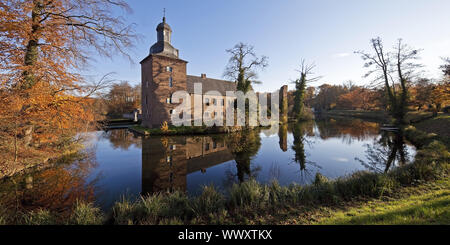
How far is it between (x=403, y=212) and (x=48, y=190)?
9029 mm

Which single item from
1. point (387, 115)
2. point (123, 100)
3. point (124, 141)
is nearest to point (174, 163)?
point (124, 141)

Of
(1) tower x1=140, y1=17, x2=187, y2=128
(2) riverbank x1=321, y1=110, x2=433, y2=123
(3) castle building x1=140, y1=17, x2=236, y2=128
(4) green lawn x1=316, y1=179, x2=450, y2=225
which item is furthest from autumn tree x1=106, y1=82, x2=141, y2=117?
(2) riverbank x1=321, y1=110, x2=433, y2=123

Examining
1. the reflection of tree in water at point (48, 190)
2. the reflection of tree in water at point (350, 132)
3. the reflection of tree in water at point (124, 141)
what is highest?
the reflection of tree in water at point (350, 132)

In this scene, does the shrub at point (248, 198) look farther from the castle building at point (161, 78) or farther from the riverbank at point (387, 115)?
the riverbank at point (387, 115)

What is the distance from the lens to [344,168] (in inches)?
259

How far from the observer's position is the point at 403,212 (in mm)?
2627

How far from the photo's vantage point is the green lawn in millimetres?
2378

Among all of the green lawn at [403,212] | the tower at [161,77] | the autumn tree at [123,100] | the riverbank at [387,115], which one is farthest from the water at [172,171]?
the autumn tree at [123,100]

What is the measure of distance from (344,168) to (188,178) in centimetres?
680

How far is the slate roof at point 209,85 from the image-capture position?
1007 inches

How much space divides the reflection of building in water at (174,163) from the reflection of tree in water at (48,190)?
5.81 feet

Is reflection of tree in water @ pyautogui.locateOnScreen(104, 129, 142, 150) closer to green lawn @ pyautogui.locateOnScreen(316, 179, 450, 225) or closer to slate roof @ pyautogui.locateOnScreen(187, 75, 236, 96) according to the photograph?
green lawn @ pyautogui.locateOnScreen(316, 179, 450, 225)

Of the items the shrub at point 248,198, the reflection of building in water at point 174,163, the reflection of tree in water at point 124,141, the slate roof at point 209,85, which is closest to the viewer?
Result: the shrub at point 248,198
